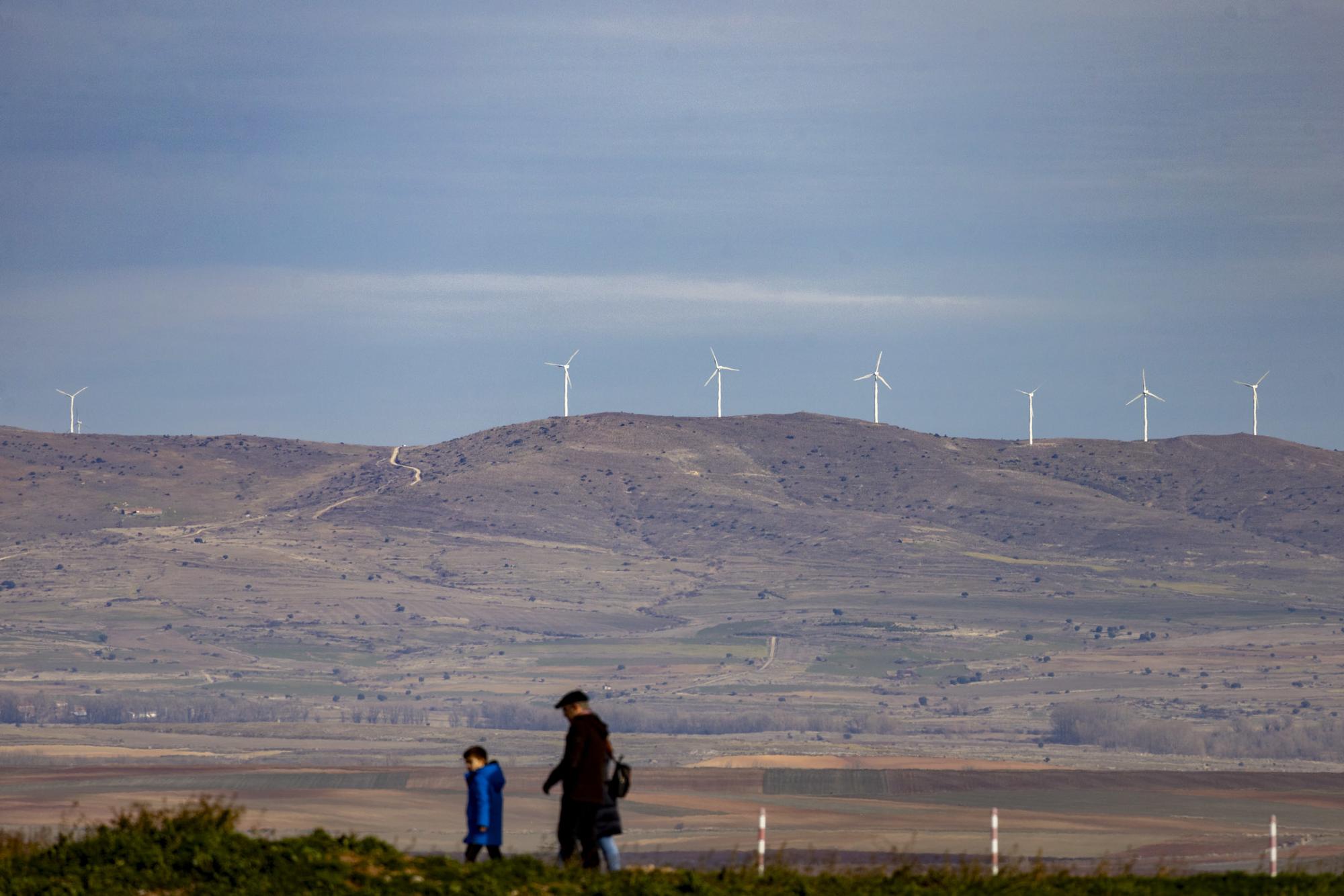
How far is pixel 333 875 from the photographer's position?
18719 millimetres

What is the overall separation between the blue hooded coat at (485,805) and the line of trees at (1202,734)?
404ft

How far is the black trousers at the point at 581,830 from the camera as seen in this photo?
2055 centimetres

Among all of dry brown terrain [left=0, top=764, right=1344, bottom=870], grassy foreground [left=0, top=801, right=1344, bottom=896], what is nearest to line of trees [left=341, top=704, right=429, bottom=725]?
dry brown terrain [left=0, top=764, right=1344, bottom=870]

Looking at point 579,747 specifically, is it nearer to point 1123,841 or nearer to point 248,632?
point 1123,841

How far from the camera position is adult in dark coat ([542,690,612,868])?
67.0ft

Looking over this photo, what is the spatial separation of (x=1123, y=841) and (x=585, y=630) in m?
140

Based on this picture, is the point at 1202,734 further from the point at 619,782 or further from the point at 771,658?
the point at 619,782

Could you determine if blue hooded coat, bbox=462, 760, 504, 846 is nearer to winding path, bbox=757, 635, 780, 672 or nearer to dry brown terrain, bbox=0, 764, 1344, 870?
dry brown terrain, bbox=0, 764, 1344, 870

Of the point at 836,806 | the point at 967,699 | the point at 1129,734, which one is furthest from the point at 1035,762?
the point at 836,806

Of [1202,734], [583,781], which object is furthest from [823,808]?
[1202,734]

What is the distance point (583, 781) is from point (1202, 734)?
130 meters

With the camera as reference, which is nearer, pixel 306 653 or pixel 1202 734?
pixel 1202 734

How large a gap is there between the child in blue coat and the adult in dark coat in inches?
29.7

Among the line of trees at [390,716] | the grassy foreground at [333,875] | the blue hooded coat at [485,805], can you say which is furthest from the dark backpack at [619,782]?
the line of trees at [390,716]
